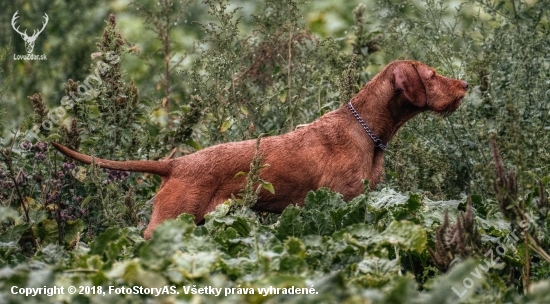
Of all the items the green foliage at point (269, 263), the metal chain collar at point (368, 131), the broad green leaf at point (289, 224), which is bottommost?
the green foliage at point (269, 263)

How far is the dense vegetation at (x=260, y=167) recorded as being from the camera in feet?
11.6

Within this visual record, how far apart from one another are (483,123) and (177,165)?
2007mm

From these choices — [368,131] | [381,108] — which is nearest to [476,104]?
[381,108]

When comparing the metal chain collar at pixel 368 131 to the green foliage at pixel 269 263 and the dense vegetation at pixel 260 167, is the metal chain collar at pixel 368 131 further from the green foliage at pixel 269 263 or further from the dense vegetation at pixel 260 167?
the green foliage at pixel 269 263

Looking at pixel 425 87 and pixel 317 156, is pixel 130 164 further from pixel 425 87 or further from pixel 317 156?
pixel 425 87

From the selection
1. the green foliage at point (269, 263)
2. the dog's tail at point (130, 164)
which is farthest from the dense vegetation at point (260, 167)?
the dog's tail at point (130, 164)

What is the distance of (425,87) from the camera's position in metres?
5.95

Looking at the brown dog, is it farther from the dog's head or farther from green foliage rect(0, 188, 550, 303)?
green foliage rect(0, 188, 550, 303)

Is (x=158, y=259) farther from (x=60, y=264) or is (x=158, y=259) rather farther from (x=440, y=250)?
(x=440, y=250)

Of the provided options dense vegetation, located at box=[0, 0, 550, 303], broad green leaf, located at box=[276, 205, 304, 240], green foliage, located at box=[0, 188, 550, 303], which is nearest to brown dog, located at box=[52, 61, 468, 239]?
dense vegetation, located at box=[0, 0, 550, 303]

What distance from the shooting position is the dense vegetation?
3541 mm

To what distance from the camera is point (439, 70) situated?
22.9 ft

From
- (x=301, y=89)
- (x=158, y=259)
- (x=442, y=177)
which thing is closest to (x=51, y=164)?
(x=301, y=89)

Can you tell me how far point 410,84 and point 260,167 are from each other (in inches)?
56.4
